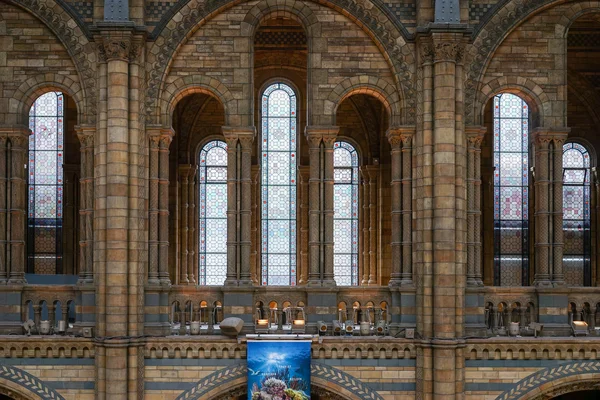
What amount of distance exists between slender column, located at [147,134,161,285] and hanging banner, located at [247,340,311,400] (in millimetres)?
3010

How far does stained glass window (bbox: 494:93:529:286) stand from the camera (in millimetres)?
25875

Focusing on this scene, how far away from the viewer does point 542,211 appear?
66.1 feet

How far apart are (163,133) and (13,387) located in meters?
6.83

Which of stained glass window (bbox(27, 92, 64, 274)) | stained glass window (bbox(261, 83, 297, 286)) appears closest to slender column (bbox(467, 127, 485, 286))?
stained glass window (bbox(261, 83, 297, 286))

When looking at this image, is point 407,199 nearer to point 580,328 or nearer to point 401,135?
point 401,135

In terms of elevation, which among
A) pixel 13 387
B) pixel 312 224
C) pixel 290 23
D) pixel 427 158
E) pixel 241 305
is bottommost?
pixel 13 387

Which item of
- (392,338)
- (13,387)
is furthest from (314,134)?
(13,387)

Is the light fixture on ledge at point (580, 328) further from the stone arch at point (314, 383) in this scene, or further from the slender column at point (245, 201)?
the slender column at point (245, 201)

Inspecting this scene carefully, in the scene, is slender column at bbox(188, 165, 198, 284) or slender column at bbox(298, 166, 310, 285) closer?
slender column at bbox(298, 166, 310, 285)

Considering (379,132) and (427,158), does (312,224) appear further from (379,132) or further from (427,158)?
(379,132)

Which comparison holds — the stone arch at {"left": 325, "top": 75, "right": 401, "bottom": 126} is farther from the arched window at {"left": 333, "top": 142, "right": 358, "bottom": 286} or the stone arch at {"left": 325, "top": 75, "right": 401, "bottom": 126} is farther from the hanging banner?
the arched window at {"left": 333, "top": 142, "right": 358, "bottom": 286}

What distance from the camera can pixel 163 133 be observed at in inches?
786

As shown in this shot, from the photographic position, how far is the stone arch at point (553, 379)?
1930cm

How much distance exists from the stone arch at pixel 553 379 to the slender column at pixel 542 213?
6.70ft
